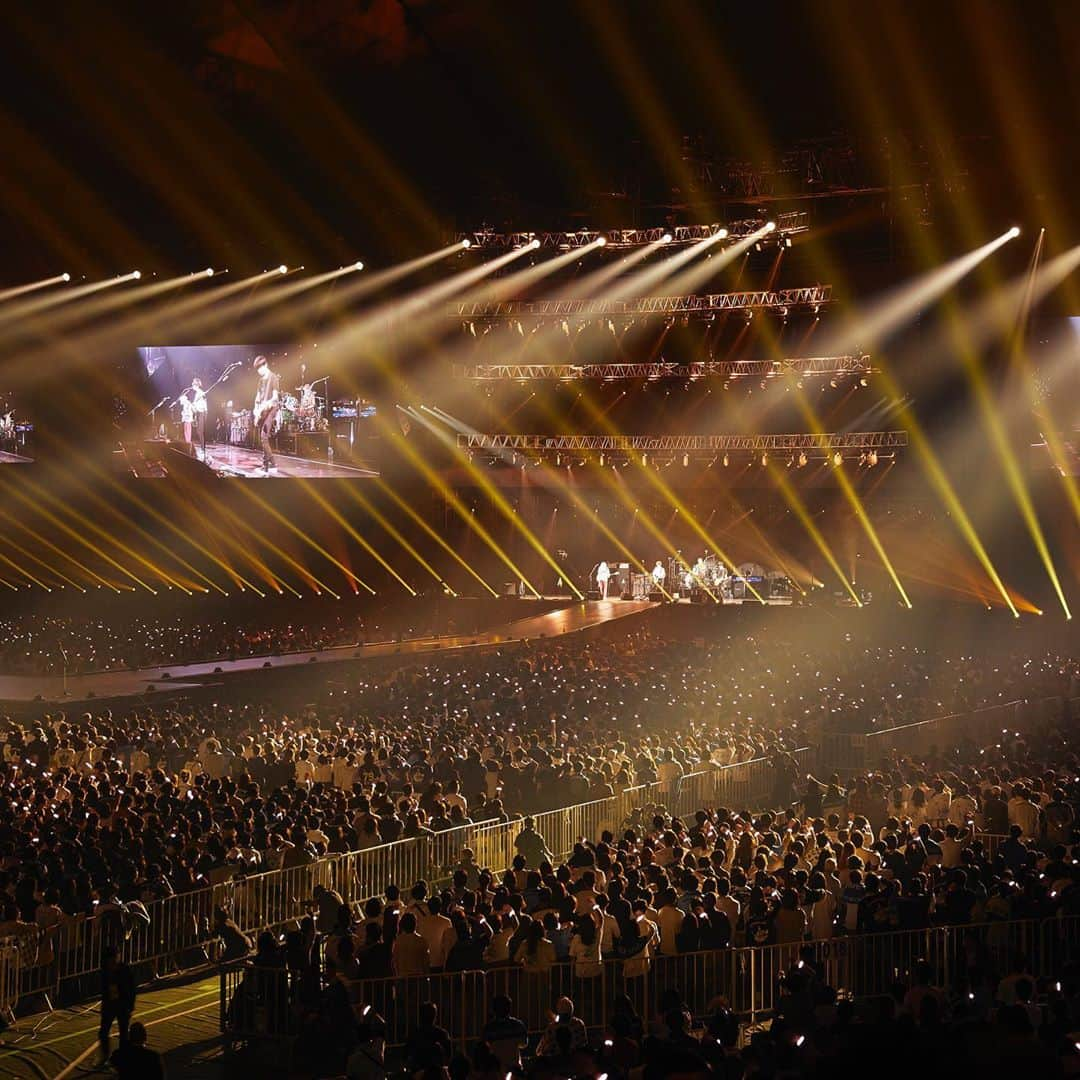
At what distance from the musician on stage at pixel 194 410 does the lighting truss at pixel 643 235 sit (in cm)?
691

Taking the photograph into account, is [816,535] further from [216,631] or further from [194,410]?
[216,631]

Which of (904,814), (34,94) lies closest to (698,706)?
(904,814)

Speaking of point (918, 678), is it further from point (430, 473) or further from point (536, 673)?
point (430, 473)

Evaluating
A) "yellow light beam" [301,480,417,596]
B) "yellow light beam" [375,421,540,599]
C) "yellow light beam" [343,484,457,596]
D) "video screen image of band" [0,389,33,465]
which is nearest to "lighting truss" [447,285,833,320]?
"yellow light beam" [375,421,540,599]

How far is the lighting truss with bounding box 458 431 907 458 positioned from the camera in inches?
1094

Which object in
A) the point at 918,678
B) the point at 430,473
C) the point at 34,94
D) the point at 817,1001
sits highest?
the point at 34,94

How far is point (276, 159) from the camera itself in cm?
2709

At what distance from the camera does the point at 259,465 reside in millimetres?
30656

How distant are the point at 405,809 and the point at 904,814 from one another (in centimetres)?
520

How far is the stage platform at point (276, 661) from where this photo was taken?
2517 centimetres

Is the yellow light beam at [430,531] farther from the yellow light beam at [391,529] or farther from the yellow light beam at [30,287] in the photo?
the yellow light beam at [30,287]

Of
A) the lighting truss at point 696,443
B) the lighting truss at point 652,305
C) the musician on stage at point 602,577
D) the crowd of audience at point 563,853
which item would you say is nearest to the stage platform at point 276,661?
the musician on stage at point 602,577

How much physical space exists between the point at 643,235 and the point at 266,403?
9180mm

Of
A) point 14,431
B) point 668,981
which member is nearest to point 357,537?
point 14,431
